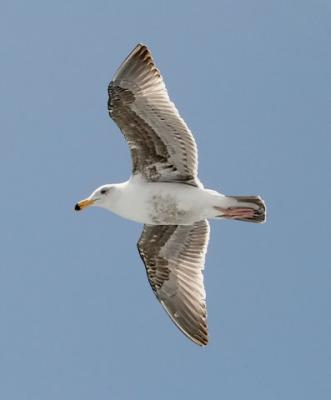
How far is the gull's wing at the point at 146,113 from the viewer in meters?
13.6

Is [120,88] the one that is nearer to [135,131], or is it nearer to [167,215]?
[135,131]

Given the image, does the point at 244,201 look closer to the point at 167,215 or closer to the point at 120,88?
the point at 167,215

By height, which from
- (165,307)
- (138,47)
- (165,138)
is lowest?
(165,307)

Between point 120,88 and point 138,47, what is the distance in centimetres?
62

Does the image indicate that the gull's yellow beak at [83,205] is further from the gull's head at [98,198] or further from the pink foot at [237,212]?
the pink foot at [237,212]

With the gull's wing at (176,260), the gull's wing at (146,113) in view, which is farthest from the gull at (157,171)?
the gull's wing at (176,260)

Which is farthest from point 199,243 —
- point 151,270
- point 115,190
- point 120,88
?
point 120,88

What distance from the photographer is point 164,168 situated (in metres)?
14.0

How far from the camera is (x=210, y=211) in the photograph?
1384 cm

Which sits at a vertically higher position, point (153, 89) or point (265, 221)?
point (153, 89)

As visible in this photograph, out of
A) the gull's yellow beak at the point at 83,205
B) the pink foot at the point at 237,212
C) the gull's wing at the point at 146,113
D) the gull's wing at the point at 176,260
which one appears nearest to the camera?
the gull's wing at the point at 146,113

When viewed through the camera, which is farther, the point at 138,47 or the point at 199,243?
the point at 199,243

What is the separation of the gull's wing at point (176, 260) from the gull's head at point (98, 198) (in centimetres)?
103

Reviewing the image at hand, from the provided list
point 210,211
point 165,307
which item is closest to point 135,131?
point 210,211
